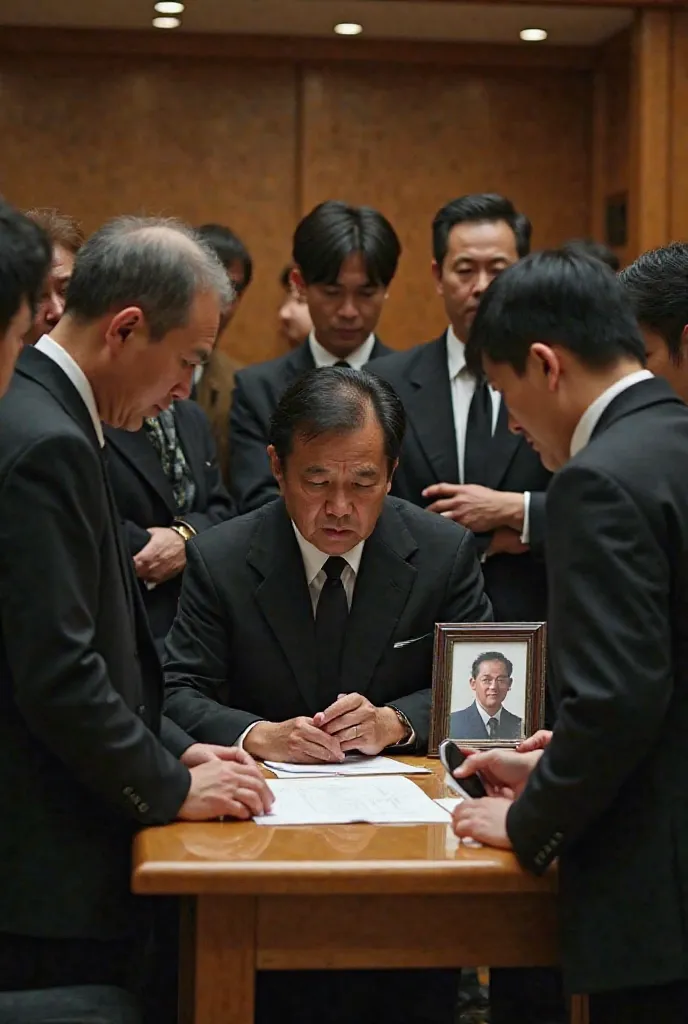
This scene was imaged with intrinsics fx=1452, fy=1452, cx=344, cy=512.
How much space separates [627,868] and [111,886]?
0.76 meters

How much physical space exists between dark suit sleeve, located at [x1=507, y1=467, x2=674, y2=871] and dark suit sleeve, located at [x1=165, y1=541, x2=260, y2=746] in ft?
3.30

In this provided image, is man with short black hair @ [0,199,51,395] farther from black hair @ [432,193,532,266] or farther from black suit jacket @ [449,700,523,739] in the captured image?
black hair @ [432,193,532,266]

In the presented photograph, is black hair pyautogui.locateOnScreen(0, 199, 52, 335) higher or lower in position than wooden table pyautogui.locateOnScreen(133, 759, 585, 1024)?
higher

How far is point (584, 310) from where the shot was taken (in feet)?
6.59

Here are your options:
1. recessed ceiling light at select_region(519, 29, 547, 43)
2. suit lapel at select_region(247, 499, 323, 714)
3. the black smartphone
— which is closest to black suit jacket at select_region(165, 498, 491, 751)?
suit lapel at select_region(247, 499, 323, 714)

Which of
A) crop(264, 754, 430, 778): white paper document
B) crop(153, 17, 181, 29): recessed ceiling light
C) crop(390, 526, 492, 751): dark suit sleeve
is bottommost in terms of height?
crop(264, 754, 430, 778): white paper document

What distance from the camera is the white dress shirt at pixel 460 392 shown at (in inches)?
150

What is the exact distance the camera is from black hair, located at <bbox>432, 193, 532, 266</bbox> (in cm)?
424

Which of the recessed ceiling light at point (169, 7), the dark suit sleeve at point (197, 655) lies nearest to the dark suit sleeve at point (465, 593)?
the dark suit sleeve at point (197, 655)

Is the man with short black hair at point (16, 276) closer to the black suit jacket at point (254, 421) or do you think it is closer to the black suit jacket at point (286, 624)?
the black suit jacket at point (286, 624)

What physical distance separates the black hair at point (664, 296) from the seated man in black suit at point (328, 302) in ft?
4.70

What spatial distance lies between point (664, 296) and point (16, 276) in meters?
1.35

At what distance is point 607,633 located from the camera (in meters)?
1.88

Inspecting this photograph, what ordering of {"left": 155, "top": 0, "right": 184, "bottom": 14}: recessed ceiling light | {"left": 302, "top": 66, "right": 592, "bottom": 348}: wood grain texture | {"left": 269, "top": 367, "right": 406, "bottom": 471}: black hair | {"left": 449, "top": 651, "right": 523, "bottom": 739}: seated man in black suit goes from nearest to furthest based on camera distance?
{"left": 449, "top": 651, "right": 523, "bottom": 739}: seated man in black suit < {"left": 269, "top": 367, "right": 406, "bottom": 471}: black hair < {"left": 155, "top": 0, "right": 184, "bottom": 14}: recessed ceiling light < {"left": 302, "top": 66, "right": 592, "bottom": 348}: wood grain texture
